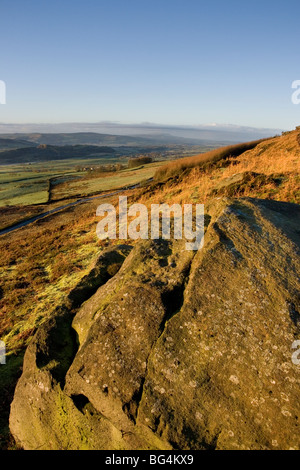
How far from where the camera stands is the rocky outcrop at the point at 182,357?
206 inches

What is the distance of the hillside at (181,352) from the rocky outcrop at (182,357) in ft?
0.08

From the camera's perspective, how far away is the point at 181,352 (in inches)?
239

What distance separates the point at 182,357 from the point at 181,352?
4.6 inches

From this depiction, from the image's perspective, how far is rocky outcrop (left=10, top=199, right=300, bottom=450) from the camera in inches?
206

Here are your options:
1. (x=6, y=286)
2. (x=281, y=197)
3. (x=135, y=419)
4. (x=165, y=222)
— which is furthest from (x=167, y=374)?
(x=6, y=286)

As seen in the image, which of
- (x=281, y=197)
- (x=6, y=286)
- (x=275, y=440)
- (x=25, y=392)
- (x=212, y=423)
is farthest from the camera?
(x=6, y=286)

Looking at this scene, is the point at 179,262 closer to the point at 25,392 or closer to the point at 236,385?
the point at 236,385

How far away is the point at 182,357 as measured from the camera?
5988 mm

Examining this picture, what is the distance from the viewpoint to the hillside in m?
5.25

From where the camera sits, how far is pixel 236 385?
5.47 m

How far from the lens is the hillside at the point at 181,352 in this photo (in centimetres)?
525

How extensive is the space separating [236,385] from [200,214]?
20.4 ft

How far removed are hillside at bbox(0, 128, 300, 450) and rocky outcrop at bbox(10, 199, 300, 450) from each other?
1.0 inches
